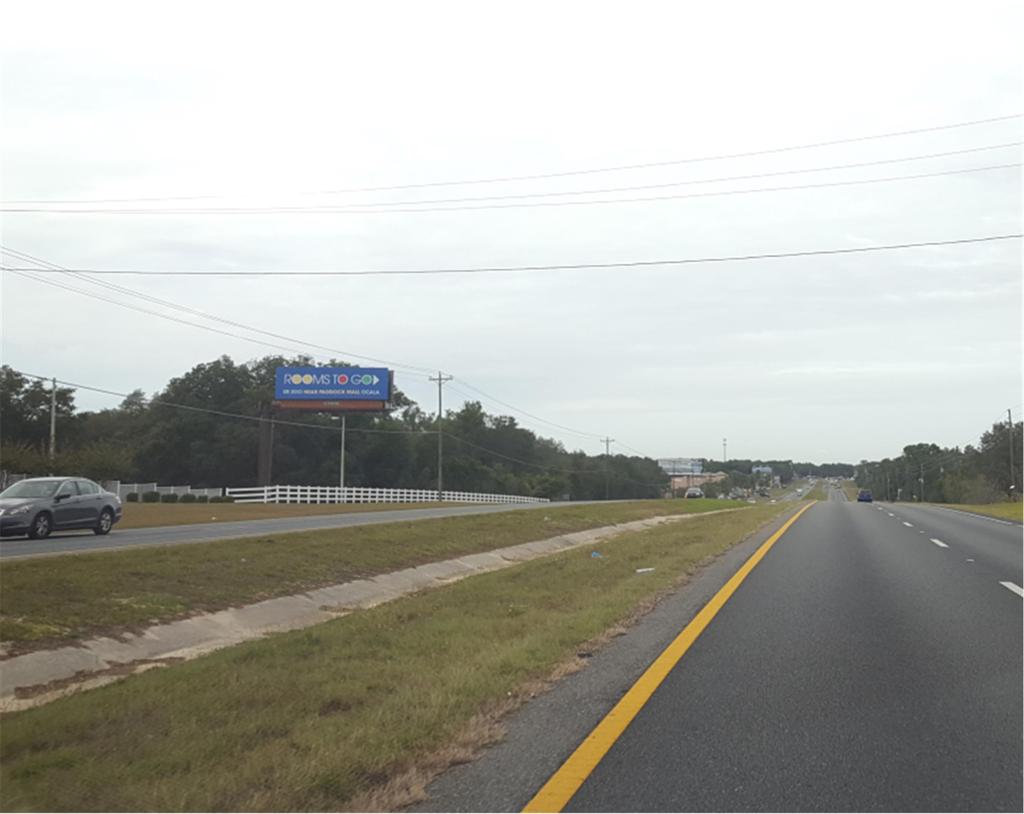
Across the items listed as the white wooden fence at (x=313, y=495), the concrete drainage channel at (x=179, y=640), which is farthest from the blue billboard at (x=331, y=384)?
the concrete drainage channel at (x=179, y=640)

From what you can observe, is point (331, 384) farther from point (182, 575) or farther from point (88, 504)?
point (182, 575)

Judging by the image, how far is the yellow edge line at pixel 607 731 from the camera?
5352 mm

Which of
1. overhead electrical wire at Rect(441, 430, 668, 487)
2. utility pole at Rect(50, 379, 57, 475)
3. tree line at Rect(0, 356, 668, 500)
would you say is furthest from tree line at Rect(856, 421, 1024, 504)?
utility pole at Rect(50, 379, 57, 475)

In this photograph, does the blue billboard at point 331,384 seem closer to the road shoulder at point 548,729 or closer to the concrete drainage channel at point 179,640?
the concrete drainage channel at point 179,640

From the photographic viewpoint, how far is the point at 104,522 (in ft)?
87.0

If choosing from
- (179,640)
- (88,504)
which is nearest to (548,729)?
(179,640)

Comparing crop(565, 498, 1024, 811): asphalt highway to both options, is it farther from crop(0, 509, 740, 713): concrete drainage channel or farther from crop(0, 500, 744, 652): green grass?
crop(0, 500, 744, 652): green grass

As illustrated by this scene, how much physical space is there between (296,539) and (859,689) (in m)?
17.8

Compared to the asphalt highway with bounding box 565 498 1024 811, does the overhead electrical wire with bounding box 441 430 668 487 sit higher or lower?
higher

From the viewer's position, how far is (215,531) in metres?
28.3

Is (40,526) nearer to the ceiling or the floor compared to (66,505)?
nearer to the floor

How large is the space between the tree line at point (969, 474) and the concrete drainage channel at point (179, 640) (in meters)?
80.2

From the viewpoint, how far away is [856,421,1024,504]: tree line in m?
108

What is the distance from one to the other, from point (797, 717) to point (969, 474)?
5370 inches
